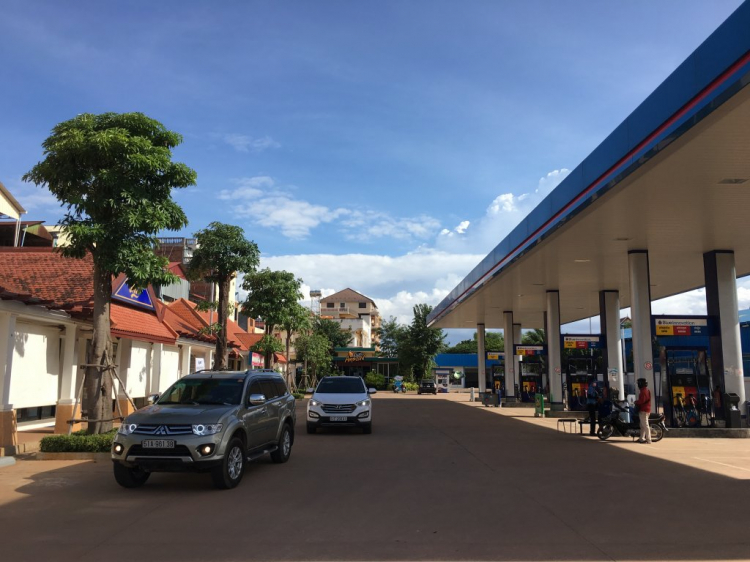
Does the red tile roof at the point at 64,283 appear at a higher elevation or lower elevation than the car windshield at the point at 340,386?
higher

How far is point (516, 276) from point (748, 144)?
14.3 m

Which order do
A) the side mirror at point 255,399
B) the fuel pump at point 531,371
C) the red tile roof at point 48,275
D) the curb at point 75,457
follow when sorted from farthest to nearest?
the fuel pump at point 531,371, the red tile roof at point 48,275, the curb at point 75,457, the side mirror at point 255,399

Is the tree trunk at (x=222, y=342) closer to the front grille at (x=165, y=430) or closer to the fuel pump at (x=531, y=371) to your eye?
the front grille at (x=165, y=430)

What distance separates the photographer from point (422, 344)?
219 ft

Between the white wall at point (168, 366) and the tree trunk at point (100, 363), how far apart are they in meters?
9.70

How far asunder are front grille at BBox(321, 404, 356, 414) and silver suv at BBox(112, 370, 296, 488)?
597 cm

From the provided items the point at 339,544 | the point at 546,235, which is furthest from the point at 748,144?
the point at 339,544

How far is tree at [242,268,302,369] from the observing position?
3156 cm

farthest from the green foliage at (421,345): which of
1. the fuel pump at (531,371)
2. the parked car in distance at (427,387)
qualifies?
Answer: the fuel pump at (531,371)

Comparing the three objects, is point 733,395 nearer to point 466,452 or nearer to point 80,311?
point 466,452

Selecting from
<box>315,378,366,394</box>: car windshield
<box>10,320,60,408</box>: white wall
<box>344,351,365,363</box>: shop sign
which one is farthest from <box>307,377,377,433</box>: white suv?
<box>344,351,365,363</box>: shop sign

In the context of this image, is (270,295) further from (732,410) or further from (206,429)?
(206,429)

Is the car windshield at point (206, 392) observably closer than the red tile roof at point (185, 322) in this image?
Yes

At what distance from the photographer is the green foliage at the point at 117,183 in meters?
12.4
